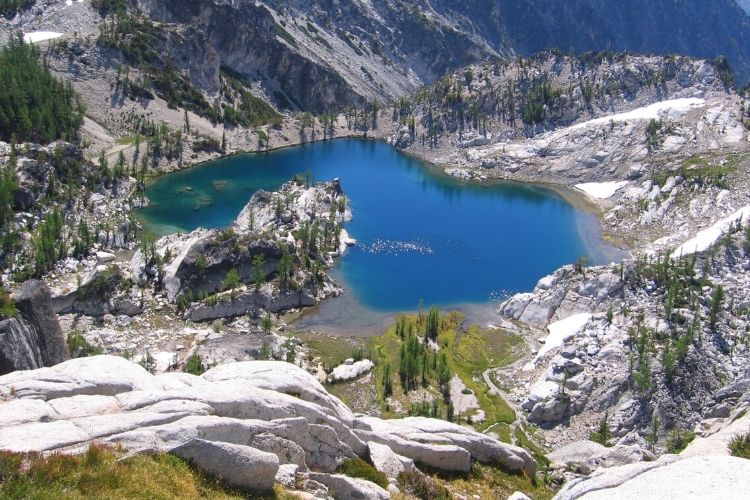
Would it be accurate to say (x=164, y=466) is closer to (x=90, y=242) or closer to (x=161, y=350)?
(x=161, y=350)

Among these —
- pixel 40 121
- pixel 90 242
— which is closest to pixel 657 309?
pixel 90 242

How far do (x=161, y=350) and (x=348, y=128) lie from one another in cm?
12362

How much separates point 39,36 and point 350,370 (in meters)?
132

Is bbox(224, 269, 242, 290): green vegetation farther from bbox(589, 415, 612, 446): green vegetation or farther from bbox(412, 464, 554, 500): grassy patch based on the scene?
bbox(412, 464, 554, 500): grassy patch

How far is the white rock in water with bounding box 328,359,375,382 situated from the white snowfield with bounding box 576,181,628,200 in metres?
79.7

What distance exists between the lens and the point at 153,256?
71.8m

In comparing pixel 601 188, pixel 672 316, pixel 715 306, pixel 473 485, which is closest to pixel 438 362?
pixel 672 316

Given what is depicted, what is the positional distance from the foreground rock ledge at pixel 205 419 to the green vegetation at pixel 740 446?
11.3 metres

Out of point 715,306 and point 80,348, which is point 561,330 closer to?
point 715,306

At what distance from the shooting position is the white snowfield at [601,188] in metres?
123

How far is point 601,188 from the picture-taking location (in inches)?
4975

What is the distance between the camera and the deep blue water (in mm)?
81750

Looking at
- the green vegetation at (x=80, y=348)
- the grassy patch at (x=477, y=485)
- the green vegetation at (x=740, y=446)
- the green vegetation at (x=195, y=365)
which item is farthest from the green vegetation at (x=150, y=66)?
the green vegetation at (x=740, y=446)

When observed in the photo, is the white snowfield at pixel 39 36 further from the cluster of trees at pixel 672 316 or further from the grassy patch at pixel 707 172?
the cluster of trees at pixel 672 316
